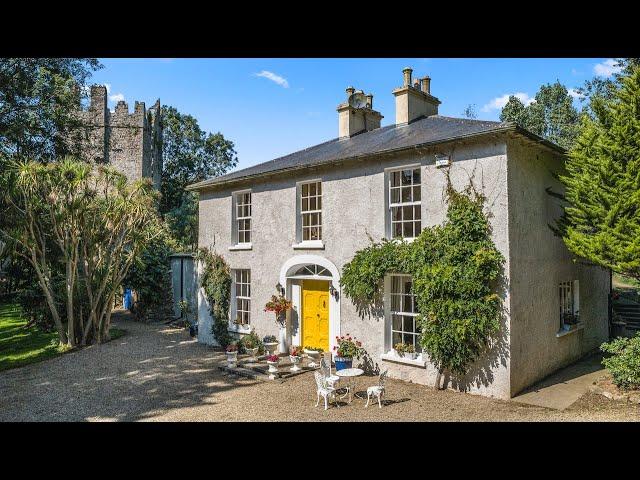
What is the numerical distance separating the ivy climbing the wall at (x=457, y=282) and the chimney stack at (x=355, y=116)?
6203mm

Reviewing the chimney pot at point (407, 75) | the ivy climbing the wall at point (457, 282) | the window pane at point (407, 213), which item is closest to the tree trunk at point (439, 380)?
the ivy climbing the wall at point (457, 282)

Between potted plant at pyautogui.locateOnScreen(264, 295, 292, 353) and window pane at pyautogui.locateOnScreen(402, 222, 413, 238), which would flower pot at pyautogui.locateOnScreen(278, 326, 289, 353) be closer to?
potted plant at pyautogui.locateOnScreen(264, 295, 292, 353)

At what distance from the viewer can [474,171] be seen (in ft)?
31.9

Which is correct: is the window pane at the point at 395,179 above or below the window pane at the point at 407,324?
above

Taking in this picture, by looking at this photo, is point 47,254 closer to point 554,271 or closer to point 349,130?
point 349,130

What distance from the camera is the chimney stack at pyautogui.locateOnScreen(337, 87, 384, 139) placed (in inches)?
599

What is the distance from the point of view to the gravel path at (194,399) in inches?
330

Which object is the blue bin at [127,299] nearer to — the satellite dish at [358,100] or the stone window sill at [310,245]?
the stone window sill at [310,245]

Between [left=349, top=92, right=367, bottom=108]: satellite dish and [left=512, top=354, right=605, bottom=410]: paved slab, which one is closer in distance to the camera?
[left=512, top=354, right=605, bottom=410]: paved slab

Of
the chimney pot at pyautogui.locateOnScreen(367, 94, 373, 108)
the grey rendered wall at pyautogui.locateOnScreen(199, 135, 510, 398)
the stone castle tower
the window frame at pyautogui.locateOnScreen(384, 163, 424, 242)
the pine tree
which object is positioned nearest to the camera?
the pine tree

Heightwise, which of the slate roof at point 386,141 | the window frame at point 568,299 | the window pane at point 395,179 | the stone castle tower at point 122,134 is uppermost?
the stone castle tower at point 122,134

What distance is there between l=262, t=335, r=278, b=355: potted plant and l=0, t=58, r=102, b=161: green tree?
40.1 feet

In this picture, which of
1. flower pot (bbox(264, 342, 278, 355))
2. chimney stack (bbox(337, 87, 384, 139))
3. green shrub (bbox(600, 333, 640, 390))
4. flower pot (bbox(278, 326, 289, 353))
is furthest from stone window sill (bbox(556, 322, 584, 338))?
chimney stack (bbox(337, 87, 384, 139))
